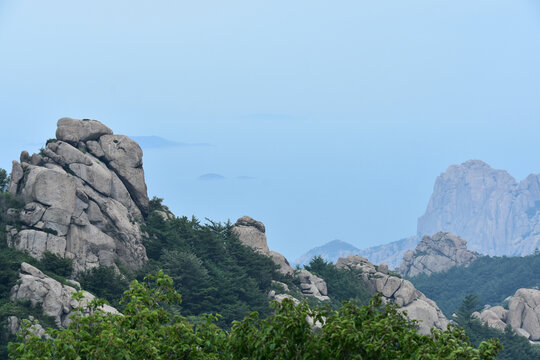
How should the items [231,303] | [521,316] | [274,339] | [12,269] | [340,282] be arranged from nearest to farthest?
[274,339] < [12,269] < [231,303] < [340,282] < [521,316]

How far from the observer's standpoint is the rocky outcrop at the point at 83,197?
46.2 m

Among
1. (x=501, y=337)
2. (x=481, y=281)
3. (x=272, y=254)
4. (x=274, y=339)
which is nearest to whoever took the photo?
(x=274, y=339)

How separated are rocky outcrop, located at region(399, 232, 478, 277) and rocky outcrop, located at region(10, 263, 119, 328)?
107 meters

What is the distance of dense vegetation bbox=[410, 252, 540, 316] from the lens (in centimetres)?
13200

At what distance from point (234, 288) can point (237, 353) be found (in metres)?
40.1

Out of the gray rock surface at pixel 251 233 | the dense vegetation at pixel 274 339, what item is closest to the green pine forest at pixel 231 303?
the dense vegetation at pixel 274 339

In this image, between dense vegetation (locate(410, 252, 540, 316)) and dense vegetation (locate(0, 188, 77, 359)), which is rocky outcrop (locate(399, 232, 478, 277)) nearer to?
dense vegetation (locate(410, 252, 540, 316))

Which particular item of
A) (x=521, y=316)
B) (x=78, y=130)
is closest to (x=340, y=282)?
(x=521, y=316)

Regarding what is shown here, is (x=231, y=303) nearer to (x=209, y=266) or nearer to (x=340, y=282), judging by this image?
(x=209, y=266)

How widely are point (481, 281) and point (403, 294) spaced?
77.3 m

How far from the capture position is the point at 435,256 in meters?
140

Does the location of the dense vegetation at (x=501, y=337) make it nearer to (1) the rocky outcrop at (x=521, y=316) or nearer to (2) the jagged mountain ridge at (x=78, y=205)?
(1) the rocky outcrop at (x=521, y=316)

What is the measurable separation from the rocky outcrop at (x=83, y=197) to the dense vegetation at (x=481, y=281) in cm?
8401

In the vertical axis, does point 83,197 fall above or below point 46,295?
above
